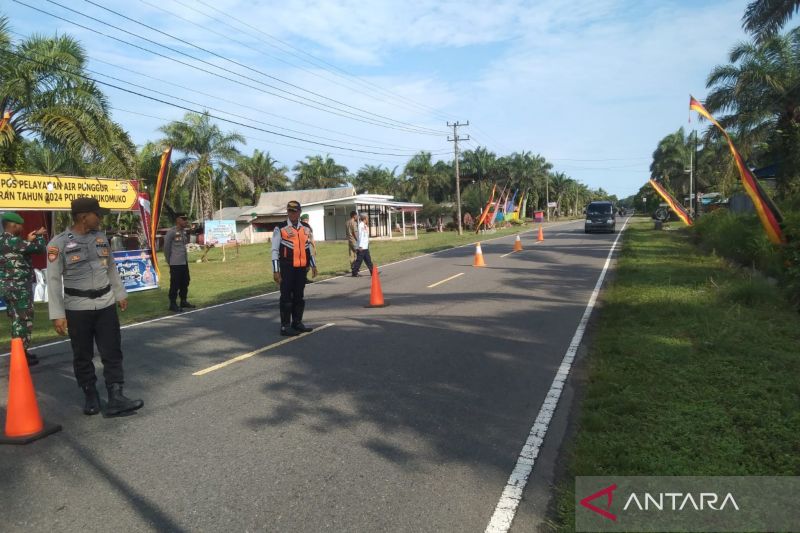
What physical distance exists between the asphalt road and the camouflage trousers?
0.55 m

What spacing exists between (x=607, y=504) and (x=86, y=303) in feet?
15.1

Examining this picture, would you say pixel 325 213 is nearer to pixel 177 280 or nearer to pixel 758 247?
pixel 177 280

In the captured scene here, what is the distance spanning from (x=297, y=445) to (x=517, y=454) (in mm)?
1649

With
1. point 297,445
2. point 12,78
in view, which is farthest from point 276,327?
point 12,78

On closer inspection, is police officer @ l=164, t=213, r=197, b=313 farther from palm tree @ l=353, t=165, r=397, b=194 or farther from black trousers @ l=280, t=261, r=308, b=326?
palm tree @ l=353, t=165, r=397, b=194

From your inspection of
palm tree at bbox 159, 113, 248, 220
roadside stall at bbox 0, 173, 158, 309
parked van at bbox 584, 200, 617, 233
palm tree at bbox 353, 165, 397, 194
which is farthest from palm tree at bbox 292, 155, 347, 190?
roadside stall at bbox 0, 173, 158, 309

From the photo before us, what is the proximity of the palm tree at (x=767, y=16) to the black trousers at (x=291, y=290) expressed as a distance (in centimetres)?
1638

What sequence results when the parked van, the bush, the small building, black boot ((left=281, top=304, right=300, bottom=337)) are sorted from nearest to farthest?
black boot ((left=281, top=304, right=300, bottom=337)) → the bush → the parked van → the small building

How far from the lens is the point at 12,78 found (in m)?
15.4

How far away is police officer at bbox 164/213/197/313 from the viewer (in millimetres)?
11219

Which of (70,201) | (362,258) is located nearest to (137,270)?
(70,201)

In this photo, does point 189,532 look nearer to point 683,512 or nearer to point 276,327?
point 683,512

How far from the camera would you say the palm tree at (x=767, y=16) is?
1587cm

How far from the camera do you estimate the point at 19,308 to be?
683cm
